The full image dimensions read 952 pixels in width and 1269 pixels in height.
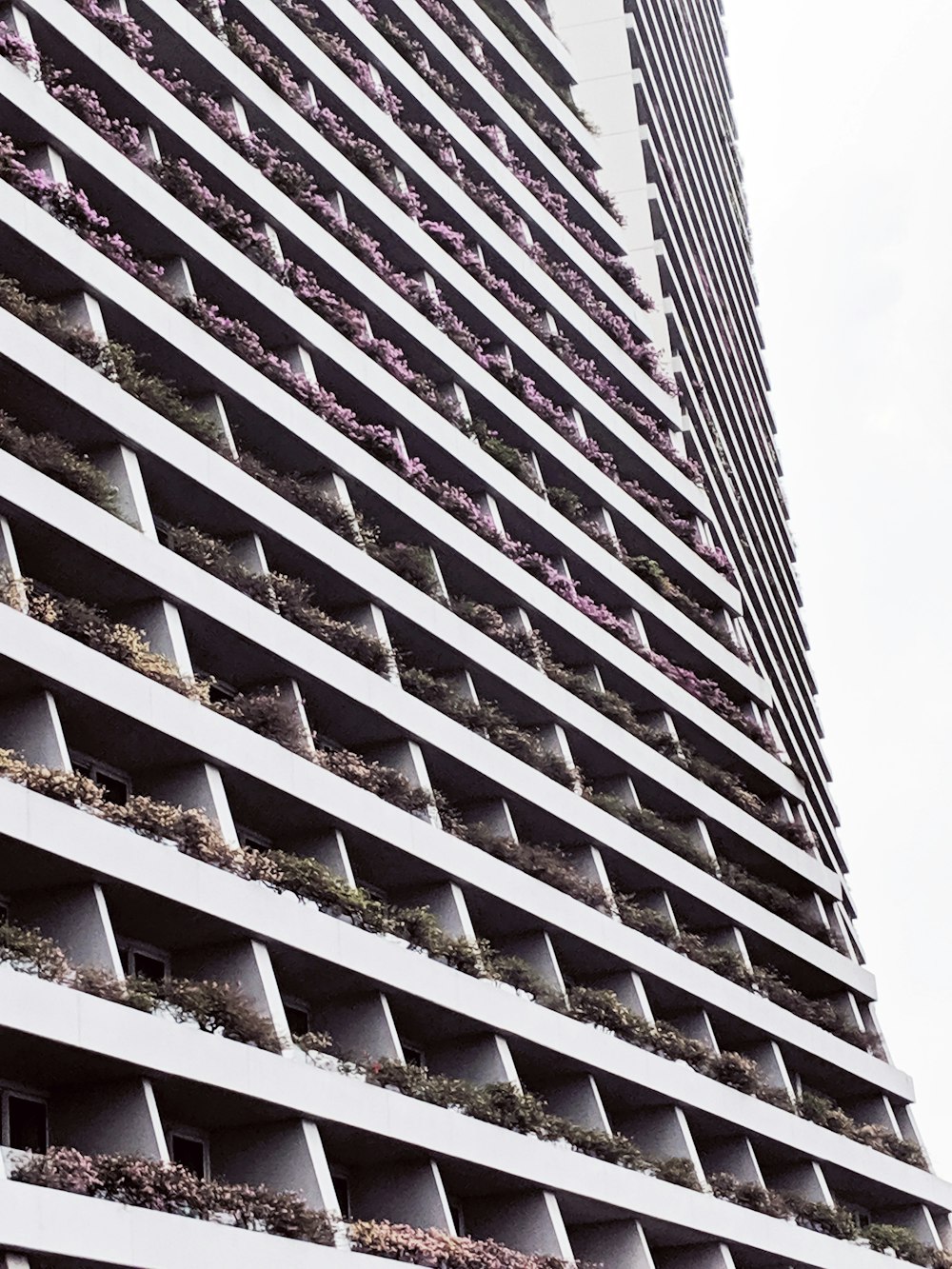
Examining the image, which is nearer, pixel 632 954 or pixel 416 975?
pixel 416 975

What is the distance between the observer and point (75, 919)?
2253cm

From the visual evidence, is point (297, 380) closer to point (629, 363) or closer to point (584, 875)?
point (584, 875)

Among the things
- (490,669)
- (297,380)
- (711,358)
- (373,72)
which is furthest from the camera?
(711,358)

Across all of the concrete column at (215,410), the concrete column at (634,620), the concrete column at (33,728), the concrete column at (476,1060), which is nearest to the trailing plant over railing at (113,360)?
the concrete column at (215,410)

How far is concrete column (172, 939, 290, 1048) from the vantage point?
2477 centimetres

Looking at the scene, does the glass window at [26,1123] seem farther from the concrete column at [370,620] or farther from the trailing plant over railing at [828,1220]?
the trailing plant over railing at [828,1220]

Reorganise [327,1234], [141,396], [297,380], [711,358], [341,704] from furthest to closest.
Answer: [711,358] < [297,380] < [341,704] < [141,396] < [327,1234]

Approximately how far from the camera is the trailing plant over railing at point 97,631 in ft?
76.6

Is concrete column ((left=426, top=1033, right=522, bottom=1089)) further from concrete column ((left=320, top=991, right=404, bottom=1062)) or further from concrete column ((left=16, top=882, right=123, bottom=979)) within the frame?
concrete column ((left=16, top=882, right=123, bottom=979))

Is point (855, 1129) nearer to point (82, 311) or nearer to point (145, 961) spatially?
point (145, 961)

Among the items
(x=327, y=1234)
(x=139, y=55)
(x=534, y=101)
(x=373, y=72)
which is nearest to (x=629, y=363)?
(x=534, y=101)

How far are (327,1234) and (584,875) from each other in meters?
15.1

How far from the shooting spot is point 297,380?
108ft

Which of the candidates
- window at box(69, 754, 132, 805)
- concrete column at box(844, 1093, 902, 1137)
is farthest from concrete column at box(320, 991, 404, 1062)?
concrete column at box(844, 1093, 902, 1137)
